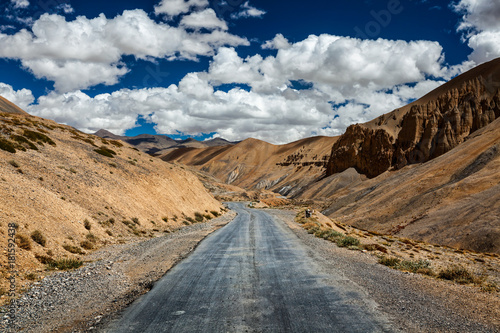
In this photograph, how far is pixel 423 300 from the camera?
7.26 meters

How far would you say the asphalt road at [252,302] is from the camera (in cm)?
575

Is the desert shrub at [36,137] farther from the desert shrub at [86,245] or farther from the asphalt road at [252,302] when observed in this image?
the asphalt road at [252,302]

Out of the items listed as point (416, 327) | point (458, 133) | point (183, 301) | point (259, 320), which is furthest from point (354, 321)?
point (458, 133)

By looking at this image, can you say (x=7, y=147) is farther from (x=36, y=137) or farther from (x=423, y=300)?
(x=423, y=300)

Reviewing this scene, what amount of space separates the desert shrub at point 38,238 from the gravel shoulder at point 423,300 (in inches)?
427

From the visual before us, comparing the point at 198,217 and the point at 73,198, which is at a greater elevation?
the point at 73,198

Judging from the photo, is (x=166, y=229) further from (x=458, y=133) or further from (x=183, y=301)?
(x=458, y=133)

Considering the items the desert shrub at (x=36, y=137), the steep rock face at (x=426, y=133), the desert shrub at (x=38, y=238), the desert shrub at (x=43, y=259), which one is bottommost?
the desert shrub at (x=43, y=259)

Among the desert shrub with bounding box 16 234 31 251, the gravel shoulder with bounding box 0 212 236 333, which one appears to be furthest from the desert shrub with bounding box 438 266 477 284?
the desert shrub with bounding box 16 234 31 251

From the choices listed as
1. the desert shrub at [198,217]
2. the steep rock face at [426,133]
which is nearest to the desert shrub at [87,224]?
the desert shrub at [198,217]

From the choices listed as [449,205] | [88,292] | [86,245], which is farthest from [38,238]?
[449,205]

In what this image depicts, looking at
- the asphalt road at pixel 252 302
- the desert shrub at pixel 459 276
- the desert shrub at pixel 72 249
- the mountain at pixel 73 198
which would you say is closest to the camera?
the asphalt road at pixel 252 302

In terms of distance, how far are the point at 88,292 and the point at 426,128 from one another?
95.1m

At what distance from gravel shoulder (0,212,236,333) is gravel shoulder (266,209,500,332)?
234 inches
